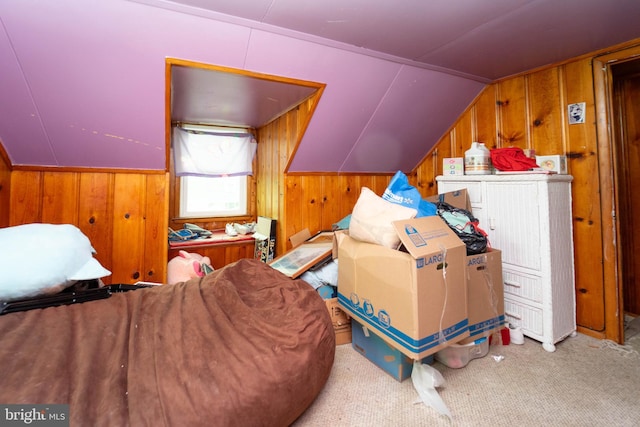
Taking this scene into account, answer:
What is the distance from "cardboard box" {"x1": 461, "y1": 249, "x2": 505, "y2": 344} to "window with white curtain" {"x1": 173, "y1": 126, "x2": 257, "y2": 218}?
2.44 meters

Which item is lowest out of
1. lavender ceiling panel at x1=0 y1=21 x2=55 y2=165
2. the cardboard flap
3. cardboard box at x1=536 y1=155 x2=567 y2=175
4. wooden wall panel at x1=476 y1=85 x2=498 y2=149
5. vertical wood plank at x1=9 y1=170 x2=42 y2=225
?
the cardboard flap

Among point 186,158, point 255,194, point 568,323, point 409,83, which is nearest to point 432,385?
point 568,323

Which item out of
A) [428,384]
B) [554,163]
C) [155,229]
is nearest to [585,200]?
[554,163]

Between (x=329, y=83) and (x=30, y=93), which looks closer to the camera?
(x=30, y=93)

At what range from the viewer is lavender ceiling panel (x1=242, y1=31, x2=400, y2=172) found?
1.78 metres

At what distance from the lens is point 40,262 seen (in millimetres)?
1220

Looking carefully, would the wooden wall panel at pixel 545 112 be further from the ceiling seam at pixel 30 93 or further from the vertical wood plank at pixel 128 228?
the ceiling seam at pixel 30 93

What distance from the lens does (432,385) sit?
144 cm

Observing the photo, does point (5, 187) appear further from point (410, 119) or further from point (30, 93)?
point (410, 119)

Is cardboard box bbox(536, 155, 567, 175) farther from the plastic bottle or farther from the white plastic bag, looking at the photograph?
the white plastic bag

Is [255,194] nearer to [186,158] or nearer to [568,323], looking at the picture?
[186,158]

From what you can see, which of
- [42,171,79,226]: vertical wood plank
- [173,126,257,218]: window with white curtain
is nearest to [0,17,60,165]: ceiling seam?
[42,171,79,226]: vertical wood plank

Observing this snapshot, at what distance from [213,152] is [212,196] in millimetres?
471
